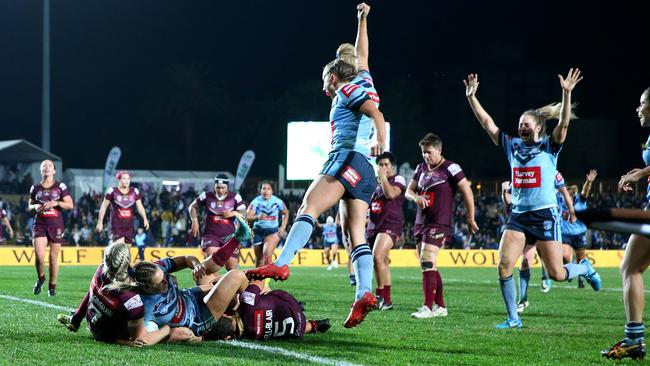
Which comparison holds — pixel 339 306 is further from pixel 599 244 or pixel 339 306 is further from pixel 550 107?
pixel 599 244

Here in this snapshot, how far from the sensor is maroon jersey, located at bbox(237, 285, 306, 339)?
7754mm

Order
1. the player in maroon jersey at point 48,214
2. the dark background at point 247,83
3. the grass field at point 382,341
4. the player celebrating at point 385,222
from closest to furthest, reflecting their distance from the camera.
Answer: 1. the grass field at point 382,341
2. the player celebrating at point 385,222
3. the player in maroon jersey at point 48,214
4. the dark background at point 247,83

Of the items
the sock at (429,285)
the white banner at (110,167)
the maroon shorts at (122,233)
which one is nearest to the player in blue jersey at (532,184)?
the sock at (429,285)

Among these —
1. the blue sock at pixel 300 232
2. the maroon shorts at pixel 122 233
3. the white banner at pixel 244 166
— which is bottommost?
the maroon shorts at pixel 122 233

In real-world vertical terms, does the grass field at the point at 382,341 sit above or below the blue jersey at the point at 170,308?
below

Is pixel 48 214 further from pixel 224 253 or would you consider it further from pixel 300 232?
pixel 300 232

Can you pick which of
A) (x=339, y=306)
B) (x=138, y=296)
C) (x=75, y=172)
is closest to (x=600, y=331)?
(x=339, y=306)

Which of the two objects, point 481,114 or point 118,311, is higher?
point 481,114

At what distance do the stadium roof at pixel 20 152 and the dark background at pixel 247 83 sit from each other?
26.4 meters

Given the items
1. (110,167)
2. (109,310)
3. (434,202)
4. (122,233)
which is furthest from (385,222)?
(110,167)

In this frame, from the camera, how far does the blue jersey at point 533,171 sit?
355 inches

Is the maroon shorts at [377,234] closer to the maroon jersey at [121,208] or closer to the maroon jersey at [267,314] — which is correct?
the maroon jersey at [267,314]

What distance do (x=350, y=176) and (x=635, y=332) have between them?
2.44m

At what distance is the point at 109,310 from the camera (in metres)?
7.18
